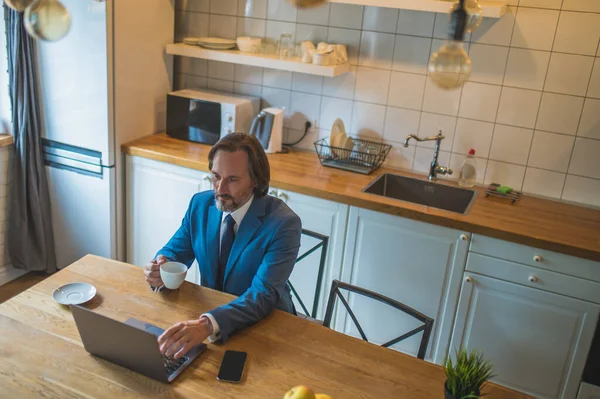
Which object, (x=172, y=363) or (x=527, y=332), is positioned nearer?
(x=172, y=363)

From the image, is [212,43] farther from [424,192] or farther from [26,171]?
[424,192]

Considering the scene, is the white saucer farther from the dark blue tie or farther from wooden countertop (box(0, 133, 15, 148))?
wooden countertop (box(0, 133, 15, 148))

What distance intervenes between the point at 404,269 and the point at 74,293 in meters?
1.50

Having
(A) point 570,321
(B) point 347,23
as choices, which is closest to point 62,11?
(B) point 347,23

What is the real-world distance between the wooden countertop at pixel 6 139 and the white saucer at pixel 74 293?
1.60 m

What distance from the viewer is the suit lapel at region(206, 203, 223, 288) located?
1.96 meters

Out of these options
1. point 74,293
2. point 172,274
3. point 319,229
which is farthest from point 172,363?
point 319,229

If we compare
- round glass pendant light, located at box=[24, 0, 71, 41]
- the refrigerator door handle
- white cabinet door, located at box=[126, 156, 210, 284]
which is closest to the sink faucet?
white cabinet door, located at box=[126, 156, 210, 284]

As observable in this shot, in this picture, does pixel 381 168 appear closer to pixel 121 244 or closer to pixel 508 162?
pixel 508 162

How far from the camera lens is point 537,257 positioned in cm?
238

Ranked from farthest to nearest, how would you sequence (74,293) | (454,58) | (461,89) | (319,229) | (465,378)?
1. (461,89)
2. (319,229)
3. (74,293)
4. (465,378)
5. (454,58)

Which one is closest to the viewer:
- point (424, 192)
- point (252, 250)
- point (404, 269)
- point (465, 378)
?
point (465, 378)

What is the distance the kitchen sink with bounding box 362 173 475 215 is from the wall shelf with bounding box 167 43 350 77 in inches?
24.4

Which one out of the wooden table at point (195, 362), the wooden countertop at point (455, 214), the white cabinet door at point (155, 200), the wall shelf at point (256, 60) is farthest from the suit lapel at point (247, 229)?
the wall shelf at point (256, 60)
